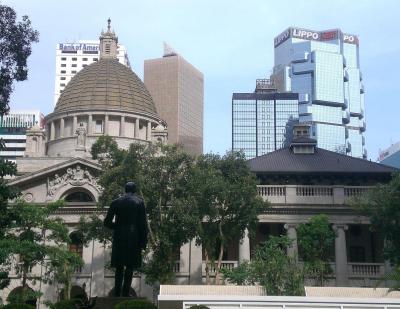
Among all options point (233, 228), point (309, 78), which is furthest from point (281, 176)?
point (309, 78)

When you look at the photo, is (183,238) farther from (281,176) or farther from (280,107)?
(280,107)

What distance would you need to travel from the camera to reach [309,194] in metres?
47.3

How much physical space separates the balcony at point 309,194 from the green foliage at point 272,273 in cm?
798

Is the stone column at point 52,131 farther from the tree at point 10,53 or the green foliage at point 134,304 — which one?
the green foliage at point 134,304

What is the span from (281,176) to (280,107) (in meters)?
126

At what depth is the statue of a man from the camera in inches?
675

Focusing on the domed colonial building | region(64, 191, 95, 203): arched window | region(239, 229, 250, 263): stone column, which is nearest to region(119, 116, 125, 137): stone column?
the domed colonial building

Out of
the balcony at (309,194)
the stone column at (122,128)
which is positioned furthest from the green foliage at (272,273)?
the stone column at (122,128)

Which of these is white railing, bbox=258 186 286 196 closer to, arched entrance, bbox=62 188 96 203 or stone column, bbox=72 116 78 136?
arched entrance, bbox=62 188 96 203

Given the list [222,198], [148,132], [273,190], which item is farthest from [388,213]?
[148,132]

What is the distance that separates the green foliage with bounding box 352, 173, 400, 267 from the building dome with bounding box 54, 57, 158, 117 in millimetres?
35934

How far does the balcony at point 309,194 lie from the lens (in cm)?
4675

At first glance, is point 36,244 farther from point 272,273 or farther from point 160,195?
point 272,273

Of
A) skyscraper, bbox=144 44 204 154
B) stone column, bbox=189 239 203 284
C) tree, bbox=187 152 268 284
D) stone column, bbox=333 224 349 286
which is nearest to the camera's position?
tree, bbox=187 152 268 284
